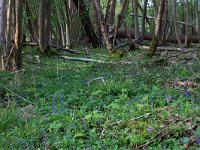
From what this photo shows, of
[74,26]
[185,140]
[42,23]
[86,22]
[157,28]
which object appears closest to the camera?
[185,140]

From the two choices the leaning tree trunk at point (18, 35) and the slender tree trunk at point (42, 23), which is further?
the slender tree trunk at point (42, 23)

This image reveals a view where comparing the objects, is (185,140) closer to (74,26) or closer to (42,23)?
(42,23)

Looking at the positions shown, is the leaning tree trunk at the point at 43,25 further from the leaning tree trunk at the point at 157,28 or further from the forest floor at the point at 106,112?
the forest floor at the point at 106,112

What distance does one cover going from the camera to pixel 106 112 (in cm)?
412

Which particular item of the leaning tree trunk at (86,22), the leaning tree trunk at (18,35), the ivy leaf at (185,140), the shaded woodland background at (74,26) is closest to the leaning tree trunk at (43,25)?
the shaded woodland background at (74,26)

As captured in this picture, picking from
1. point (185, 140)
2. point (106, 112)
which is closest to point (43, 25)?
point (106, 112)

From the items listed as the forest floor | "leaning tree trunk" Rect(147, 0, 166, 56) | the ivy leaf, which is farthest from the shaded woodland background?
the ivy leaf

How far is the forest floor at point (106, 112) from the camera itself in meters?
3.20

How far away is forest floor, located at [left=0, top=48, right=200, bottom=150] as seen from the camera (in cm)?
320

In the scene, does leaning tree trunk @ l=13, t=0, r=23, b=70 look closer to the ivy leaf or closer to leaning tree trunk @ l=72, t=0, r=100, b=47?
the ivy leaf

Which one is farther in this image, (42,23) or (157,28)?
(42,23)

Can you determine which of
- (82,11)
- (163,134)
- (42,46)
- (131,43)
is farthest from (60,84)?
(82,11)

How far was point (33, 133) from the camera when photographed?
11.9 feet

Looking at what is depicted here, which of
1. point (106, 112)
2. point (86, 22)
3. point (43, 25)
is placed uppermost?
point (86, 22)
